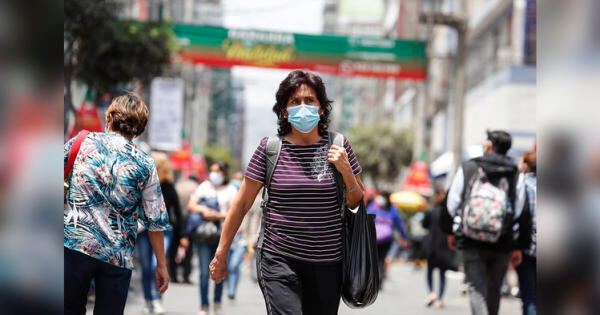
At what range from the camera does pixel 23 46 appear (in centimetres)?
257

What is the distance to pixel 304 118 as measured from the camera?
4.71 m

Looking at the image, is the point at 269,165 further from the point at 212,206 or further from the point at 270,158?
the point at 212,206

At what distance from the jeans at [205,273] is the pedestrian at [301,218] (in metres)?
4.87

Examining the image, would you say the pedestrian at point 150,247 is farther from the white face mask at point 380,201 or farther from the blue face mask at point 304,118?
the white face mask at point 380,201

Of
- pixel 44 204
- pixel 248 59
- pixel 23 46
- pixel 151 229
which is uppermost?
pixel 248 59

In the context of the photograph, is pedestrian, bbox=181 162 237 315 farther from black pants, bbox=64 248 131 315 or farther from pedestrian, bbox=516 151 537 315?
black pants, bbox=64 248 131 315

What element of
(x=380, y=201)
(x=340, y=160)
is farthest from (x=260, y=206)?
(x=380, y=201)

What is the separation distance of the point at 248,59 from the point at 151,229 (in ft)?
65.0

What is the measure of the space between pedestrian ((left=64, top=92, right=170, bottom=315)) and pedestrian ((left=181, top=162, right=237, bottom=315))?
→ 5156 mm

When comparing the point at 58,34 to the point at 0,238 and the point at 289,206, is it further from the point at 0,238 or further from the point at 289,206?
the point at 289,206

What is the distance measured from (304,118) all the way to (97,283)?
1.35 metres

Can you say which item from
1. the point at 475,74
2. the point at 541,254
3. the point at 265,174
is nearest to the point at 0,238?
the point at 541,254

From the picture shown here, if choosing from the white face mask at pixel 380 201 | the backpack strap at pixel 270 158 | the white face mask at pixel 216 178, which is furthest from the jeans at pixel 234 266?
the backpack strap at pixel 270 158

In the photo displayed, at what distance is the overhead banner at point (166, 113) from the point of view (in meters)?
24.0
